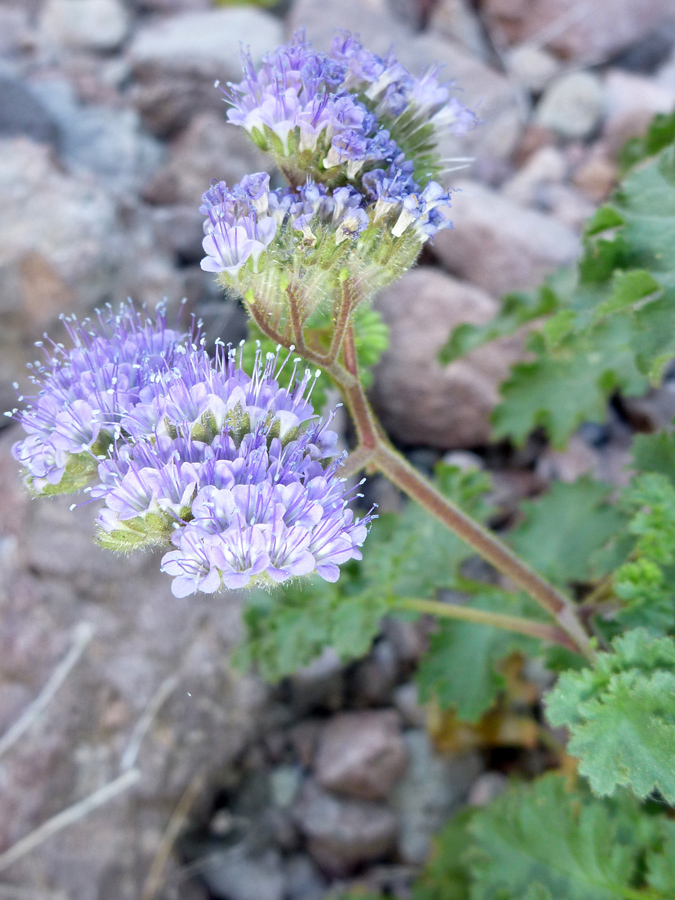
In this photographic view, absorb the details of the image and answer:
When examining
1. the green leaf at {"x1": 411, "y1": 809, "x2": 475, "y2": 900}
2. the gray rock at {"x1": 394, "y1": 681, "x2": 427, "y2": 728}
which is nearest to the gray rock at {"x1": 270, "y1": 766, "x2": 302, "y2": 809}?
the gray rock at {"x1": 394, "y1": 681, "x2": 427, "y2": 728}

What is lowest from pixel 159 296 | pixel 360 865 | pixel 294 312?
→ pixel 360 865

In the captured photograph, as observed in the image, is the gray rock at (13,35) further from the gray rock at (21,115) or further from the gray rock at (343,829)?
the gray rock at (343,829)

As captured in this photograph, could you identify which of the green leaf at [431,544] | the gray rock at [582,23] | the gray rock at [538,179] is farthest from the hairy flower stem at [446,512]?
the gray rock at [582,23]

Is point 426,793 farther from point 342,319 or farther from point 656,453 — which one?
point 342,319

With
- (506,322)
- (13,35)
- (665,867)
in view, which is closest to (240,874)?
(665,867)

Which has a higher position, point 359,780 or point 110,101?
point 110,101

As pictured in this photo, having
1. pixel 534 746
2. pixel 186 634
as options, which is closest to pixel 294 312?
pixel 186 634

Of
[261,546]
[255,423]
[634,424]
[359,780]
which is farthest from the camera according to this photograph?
[634,424]

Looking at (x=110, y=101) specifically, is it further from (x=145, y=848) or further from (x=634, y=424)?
(x=145, y=848)
